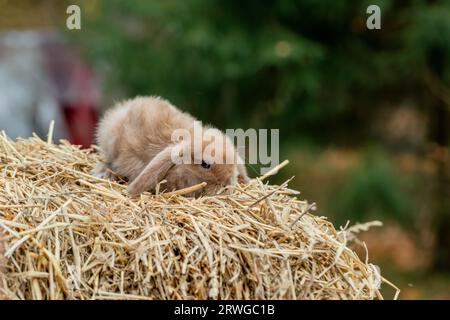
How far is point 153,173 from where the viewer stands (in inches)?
175

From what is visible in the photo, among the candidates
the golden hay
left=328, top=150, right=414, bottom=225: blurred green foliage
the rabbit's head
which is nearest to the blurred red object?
left=328, top=150, right=414, bottom=225: blurred green foliage

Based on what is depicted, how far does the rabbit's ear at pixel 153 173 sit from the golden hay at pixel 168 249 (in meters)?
0.11

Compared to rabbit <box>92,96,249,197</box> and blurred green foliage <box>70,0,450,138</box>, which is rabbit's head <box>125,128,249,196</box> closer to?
rabbit <box>92,96,249,197</box>

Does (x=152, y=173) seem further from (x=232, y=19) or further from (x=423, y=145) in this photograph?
(x=423, y=145)

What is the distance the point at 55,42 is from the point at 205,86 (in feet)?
24.8

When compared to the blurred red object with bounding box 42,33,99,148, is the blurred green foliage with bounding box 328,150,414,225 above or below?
below

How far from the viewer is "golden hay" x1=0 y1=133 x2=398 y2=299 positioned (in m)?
3.55

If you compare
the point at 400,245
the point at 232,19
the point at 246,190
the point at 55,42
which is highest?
the point at 55,42

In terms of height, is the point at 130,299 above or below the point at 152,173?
below

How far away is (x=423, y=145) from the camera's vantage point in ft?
36.0

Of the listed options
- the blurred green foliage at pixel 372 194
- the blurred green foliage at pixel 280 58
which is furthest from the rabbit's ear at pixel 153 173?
the blurred green foliage at pixel 372 194

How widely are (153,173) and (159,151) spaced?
41cm

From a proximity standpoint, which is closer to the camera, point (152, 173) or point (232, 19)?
point (152, 173)
